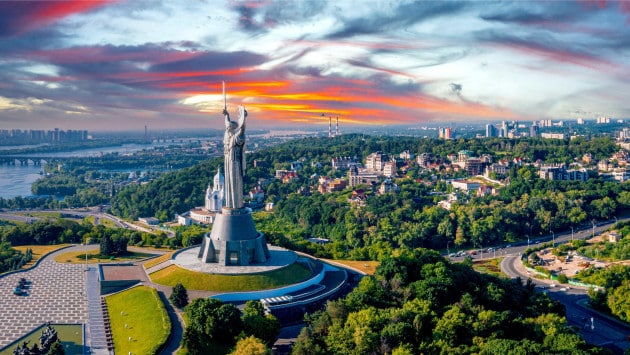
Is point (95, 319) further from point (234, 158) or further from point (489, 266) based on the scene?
point (489, 266)

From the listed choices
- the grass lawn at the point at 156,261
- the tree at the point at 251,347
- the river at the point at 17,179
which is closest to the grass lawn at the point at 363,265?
the grass lawn at the point at 156,261

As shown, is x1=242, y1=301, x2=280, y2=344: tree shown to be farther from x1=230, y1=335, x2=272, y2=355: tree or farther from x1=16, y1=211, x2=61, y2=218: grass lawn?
x1=16, y1=211, x2=61, y2=218: grass lawn

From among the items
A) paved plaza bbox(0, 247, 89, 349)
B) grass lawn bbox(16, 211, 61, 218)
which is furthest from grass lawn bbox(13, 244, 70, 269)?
grass lawn bbox(16, 211, 61, 218)

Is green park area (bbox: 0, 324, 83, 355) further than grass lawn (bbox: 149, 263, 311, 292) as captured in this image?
No

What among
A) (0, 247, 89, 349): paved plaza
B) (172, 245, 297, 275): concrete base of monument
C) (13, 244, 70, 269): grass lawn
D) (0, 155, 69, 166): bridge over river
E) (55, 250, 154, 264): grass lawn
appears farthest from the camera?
(0, 155, 69, 166): bridge over river

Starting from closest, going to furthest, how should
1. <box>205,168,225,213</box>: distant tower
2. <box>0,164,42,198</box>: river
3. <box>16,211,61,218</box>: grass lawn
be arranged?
<box>205,168,225,213</box>: distant tower
<box>16,211,61,218</box>: grass lawn
<box>0,164,42,198</box>: river

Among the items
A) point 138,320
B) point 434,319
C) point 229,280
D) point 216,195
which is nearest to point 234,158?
point 229,280

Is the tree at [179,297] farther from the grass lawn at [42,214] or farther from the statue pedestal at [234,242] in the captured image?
the grass lawn at [42,214]
